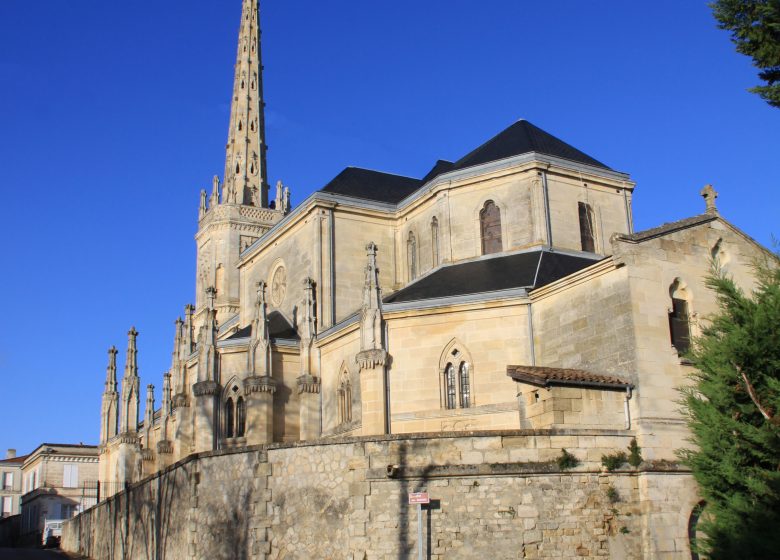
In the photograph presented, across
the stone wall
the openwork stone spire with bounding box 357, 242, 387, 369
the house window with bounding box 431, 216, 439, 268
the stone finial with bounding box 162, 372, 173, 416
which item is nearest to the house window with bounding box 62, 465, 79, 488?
the stone finial with bounding box 162, 372, 173, 416

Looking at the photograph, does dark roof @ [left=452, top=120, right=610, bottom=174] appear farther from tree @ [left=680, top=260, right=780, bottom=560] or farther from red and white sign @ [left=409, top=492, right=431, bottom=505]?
red and white sign @ [left=409, top=492, right=431, bottom=505]

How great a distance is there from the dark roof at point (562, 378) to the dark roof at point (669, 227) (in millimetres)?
3405

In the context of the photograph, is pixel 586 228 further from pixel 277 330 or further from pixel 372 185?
pixel 277 330

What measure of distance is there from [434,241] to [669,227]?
1199 centimetres

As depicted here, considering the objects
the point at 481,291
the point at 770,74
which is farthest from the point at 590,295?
the point at 770,74

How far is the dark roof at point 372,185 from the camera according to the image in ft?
123

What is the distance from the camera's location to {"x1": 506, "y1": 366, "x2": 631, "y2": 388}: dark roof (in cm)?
2133

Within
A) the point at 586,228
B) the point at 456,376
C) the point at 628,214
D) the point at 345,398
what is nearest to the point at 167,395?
the point at 345,398

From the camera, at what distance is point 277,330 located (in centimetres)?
3544

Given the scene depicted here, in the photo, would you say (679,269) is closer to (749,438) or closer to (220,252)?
(749,438)

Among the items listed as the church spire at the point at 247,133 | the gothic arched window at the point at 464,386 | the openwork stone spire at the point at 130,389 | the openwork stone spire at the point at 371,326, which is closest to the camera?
the gothic arched window at the point at 464,386

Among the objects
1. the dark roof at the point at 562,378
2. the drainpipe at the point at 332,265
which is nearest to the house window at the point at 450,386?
the dark roof at the point at 562,378

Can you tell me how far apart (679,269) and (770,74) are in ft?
23.1

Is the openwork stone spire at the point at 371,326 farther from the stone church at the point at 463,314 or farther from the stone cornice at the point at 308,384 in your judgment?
the stone cornice at the point at 308,384
